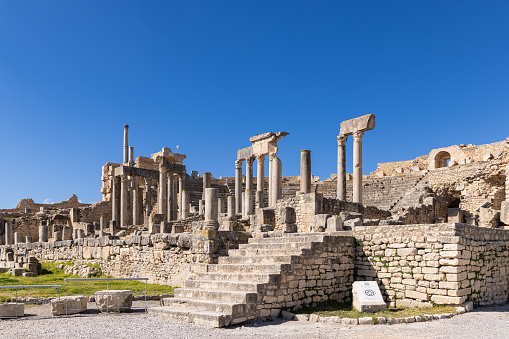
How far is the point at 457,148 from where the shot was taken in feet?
143

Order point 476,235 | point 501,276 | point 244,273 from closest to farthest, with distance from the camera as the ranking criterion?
point 244,273 < point 476,235 < point 501,276

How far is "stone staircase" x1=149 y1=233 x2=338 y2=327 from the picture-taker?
8939mm

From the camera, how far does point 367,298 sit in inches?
393

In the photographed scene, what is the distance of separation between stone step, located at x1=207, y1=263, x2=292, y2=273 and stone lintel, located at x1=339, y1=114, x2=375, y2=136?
44.3ft

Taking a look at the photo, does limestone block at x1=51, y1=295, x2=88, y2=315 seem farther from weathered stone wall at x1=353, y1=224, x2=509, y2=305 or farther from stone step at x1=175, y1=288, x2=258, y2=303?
weathered stone wall at x1=353, y1=224, x2=509, y2=305

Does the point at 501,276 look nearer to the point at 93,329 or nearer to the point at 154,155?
the point at 93,329

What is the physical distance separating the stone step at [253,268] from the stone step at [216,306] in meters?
1.11

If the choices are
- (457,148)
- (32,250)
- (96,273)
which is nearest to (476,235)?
(96,273)

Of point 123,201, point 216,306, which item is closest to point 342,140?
point 216,306

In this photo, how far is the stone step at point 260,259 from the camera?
10.4 m

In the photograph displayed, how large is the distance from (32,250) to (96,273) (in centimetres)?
930

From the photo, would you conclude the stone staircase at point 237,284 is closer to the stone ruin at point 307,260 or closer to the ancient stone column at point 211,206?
the stone ruin at point 307,260

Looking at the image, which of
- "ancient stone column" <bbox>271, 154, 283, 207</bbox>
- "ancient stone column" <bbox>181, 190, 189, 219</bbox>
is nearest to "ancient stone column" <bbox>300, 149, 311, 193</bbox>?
"ancient stone column" <bbox>271, 154, 283, 207</bbox>

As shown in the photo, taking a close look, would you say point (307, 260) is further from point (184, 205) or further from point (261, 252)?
point (184, 205)
